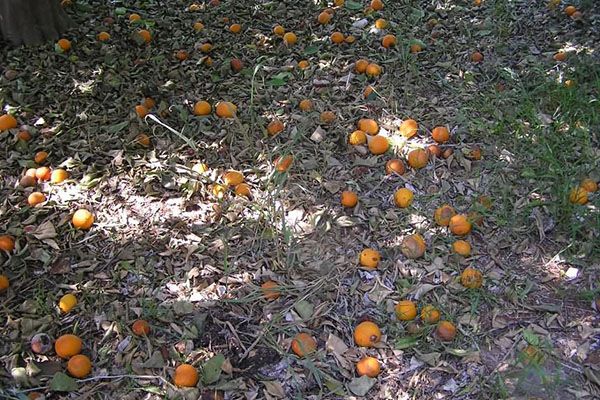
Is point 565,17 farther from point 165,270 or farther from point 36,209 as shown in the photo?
point 36,209

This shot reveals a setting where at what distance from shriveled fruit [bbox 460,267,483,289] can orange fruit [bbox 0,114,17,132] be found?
9.07 feet

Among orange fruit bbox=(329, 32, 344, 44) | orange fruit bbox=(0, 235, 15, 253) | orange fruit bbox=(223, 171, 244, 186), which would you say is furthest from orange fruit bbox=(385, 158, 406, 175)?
orange fruit bbox=(0, 235, 15, 253)

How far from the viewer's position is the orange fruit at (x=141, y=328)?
2.59 metres

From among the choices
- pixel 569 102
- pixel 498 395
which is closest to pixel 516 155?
pixel 569 102

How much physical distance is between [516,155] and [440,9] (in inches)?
70.0

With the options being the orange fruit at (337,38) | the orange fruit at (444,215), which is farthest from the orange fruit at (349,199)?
the orange fruit at (337,38)

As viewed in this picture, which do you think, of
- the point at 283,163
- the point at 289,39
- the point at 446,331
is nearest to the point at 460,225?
the point at 446,331

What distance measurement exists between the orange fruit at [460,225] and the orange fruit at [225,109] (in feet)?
5.01

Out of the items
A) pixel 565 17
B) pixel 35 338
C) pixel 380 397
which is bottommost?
pixel 380 397

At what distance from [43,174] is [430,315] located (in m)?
2.23

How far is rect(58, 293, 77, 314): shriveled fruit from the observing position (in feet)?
8.78

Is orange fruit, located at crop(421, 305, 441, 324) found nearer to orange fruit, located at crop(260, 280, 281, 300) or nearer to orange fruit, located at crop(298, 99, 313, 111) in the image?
orange fruit, located at crop(260, 280, 281, 300)

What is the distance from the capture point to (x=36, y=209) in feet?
10.2

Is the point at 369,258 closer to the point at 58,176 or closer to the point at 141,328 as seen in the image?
the point at 141,328
